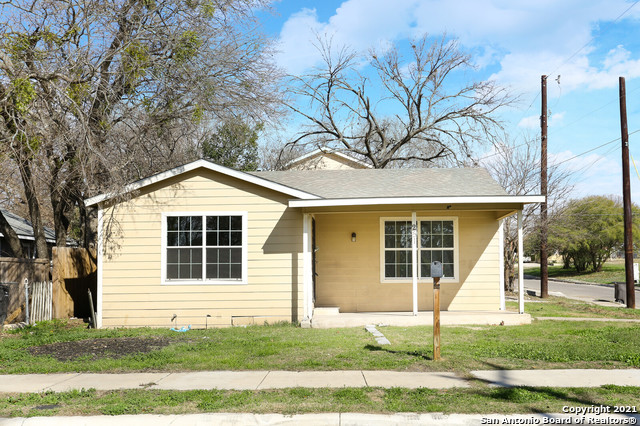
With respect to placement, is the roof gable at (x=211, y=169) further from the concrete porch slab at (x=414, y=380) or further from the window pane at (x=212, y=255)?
the concrete porch slab at (x=414, y=380)

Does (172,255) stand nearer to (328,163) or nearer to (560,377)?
(560,377)

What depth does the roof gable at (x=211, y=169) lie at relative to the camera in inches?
494

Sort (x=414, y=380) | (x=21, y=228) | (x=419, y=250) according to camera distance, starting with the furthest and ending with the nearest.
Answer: (x=21, y=228)
(x=419, y=250)
(x=414, y=380)

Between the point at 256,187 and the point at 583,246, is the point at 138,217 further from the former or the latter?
the point at 583,246

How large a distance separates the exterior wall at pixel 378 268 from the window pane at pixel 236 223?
2173mm

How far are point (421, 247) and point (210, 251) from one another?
510cm

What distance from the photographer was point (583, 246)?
4581 centimetres

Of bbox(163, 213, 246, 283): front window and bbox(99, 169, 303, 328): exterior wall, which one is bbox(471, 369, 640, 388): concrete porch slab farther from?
bbox(163, 213, 246, 283): front window

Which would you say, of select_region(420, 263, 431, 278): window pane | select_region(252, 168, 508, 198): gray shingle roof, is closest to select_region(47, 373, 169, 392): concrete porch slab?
select_region(252, 168, 508, 198): gray shingle roof

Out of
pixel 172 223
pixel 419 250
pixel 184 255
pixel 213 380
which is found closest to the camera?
pixel 213 380

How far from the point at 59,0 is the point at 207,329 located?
7865 millimetres

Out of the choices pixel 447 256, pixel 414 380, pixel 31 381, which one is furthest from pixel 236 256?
pixel 414 380

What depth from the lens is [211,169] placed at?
42.1 feet

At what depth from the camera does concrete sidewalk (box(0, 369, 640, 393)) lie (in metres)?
6.97
